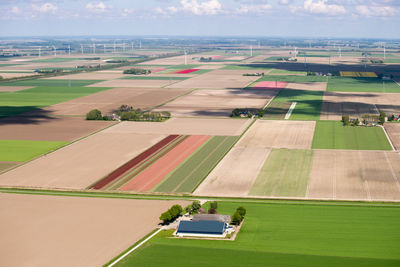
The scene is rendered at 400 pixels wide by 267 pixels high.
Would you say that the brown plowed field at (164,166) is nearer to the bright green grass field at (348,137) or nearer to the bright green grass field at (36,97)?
the bright green grass field at (348,137)

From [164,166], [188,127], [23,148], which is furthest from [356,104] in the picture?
[23,148]

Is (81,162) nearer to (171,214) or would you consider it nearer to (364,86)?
(171,214)

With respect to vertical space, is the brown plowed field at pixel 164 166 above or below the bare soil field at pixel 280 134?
below

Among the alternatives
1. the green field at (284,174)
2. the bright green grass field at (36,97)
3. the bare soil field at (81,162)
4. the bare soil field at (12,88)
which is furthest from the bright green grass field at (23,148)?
the bare soil field at (12,88)

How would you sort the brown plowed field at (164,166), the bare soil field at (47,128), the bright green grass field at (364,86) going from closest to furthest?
the brown plowed field at (164,166)
the bare soil field at (47,128)
the bright green grass field at (364,86)

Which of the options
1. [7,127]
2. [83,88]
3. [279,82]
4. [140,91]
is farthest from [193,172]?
[279,82]

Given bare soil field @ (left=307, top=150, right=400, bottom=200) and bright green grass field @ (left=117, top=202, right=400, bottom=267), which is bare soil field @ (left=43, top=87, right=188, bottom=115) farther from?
bright green grass field @ (left=117, top=202, right=400, bottom=267)

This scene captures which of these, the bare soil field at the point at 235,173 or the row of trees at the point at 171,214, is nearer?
the row of trees at the point at 171,214
